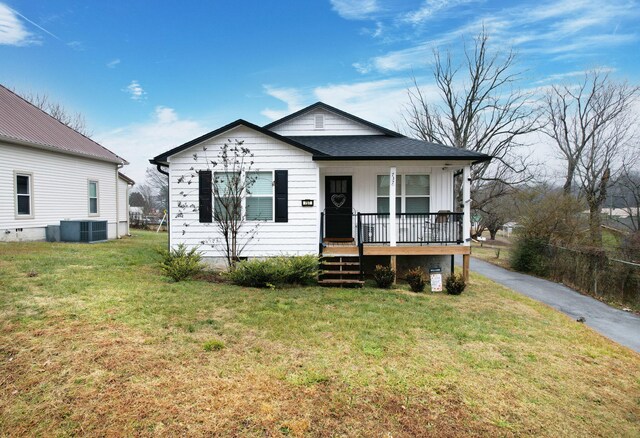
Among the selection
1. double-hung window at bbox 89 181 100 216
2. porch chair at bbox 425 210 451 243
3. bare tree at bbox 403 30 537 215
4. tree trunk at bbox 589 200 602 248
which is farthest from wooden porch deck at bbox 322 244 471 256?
bare tree at bbox 403 30 537 215

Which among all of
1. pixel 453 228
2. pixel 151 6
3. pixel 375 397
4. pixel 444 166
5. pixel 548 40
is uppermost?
pixel 548 40

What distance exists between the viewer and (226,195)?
8.94 m

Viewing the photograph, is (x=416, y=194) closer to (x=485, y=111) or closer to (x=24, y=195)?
(x=24, y=195)

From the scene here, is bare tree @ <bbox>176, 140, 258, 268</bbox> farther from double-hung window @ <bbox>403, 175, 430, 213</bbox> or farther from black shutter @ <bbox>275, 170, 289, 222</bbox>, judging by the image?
double-hung window @ <bbox>403, 175, 430, 213</bbox>

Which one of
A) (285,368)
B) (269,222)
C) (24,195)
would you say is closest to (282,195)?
(269,222)

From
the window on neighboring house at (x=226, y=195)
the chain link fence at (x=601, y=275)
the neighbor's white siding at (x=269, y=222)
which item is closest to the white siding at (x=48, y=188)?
the neighbor's white siding at (x=269, y=222)

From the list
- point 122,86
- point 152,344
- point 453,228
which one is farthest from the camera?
point 122,86

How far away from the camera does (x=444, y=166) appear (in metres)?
9.84

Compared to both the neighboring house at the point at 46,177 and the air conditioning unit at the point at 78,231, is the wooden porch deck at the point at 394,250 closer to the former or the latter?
the air conditioning unit at the point at 78,231

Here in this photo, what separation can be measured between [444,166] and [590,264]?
5.68 metres

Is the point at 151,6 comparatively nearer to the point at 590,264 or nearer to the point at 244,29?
the point at 244,29

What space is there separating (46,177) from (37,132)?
1.79 m

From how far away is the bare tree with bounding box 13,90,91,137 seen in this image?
28900 millimetres

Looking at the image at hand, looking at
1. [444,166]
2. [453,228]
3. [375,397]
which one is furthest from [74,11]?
[375,397]
